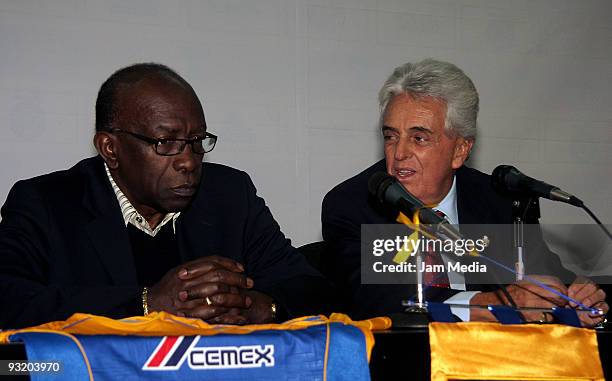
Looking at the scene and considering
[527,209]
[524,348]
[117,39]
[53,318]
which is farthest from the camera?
[117,39]

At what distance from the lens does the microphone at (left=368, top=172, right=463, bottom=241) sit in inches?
74.8

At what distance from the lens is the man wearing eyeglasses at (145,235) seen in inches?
90.4

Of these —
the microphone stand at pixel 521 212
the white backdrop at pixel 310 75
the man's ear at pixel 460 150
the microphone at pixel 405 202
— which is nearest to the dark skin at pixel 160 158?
the microphone at pixel 405 202

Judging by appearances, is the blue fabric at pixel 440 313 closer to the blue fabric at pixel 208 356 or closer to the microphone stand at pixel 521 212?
the blue fabric at pixel 208 356

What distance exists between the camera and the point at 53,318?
2.25 m

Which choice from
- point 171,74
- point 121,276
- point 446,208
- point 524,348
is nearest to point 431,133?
point 446,208

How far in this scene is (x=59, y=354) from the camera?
4.71 ft

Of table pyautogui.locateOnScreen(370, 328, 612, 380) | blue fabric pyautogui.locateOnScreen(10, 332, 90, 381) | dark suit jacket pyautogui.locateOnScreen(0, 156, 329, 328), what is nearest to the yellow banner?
table pyautogui.locateOnScreen(370, 328, 612, 380)

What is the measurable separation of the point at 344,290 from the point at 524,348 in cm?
125

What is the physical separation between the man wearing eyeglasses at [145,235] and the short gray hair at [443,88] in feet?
2.32

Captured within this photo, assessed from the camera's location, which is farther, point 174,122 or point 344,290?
point 344,290

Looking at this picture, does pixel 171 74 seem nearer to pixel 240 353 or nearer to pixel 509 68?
pixel 240 353

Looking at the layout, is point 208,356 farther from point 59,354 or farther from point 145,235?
point 145,235

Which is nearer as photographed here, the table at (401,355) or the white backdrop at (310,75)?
the table at (401,355)
